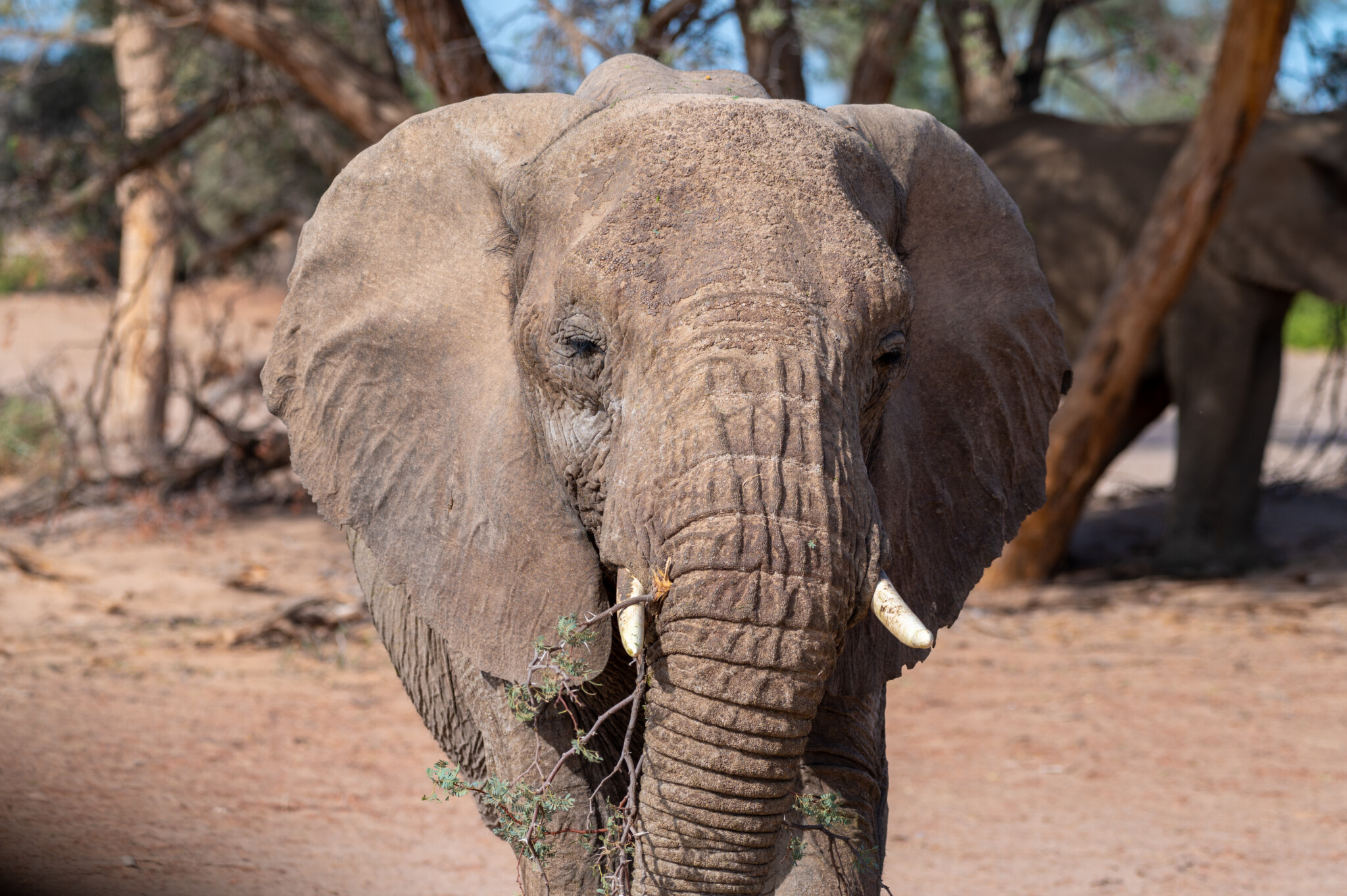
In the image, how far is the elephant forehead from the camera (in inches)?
79.5

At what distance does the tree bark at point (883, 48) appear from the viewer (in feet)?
23.9

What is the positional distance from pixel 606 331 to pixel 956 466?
88 centimetres

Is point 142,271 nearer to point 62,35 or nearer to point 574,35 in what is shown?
point 62,35

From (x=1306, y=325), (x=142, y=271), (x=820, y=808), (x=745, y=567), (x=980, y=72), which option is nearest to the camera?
(x=745, y=567)

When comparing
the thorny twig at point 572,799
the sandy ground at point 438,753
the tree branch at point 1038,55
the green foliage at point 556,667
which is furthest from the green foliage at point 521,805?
the tree branch at point 1038,55

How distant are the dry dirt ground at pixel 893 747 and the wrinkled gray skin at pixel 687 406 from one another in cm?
120

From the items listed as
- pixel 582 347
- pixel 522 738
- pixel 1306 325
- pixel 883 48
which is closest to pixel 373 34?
pixel 883 48

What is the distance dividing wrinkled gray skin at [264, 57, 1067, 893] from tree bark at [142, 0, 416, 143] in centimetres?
470

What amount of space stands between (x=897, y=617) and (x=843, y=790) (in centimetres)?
72

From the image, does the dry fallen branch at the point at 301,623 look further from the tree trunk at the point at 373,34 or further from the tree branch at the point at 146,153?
the tree branch at the point at 146,153

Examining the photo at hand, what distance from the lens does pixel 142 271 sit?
9953mm

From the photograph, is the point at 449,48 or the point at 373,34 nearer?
the point at 449,48

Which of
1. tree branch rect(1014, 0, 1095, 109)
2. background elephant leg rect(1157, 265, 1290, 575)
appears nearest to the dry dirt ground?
A: background elephant leg rect(1157, 265, 1290, 575)

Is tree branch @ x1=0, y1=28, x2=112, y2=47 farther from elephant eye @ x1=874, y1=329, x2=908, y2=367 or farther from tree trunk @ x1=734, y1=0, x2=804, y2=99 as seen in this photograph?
elephant eye @ x1=874, y1=329, x2=908, y2=367
